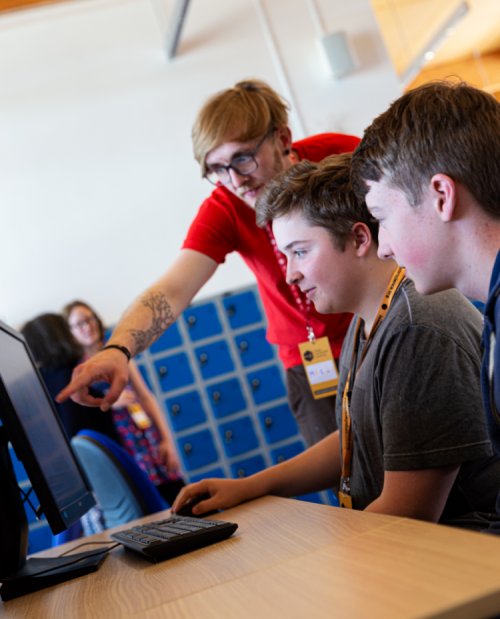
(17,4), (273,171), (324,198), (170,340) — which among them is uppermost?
(17,4)

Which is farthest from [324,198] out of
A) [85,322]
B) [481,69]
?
[481,69]

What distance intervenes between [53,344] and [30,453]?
96.0 inches

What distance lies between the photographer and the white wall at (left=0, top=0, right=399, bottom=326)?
4.42 metres

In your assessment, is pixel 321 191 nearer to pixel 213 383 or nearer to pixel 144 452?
pixel 144 452

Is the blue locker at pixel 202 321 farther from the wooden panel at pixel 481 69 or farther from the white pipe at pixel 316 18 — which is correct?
the wooden panel at pixel 481 69

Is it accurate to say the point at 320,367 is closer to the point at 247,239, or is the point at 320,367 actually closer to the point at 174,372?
the point at 247,239

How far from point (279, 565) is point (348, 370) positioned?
78 centimetres

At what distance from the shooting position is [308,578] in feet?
2.01

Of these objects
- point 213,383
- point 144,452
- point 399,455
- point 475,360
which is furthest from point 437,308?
point 213,383

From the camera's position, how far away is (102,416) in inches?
121

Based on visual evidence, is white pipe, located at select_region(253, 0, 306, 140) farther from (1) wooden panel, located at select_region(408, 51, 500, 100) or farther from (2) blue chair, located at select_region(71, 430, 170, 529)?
(1) wooden panel, located at select_region(408, 51, 500, 100)

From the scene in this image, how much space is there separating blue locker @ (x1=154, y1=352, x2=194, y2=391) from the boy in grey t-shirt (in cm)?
271

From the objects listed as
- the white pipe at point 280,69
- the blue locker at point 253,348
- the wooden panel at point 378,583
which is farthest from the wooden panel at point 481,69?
the wooden panel at point 378,583

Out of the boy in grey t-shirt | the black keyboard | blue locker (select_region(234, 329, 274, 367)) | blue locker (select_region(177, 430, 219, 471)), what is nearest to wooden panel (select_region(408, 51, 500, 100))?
blue locker (select_region(234, 329, 274, 367))
